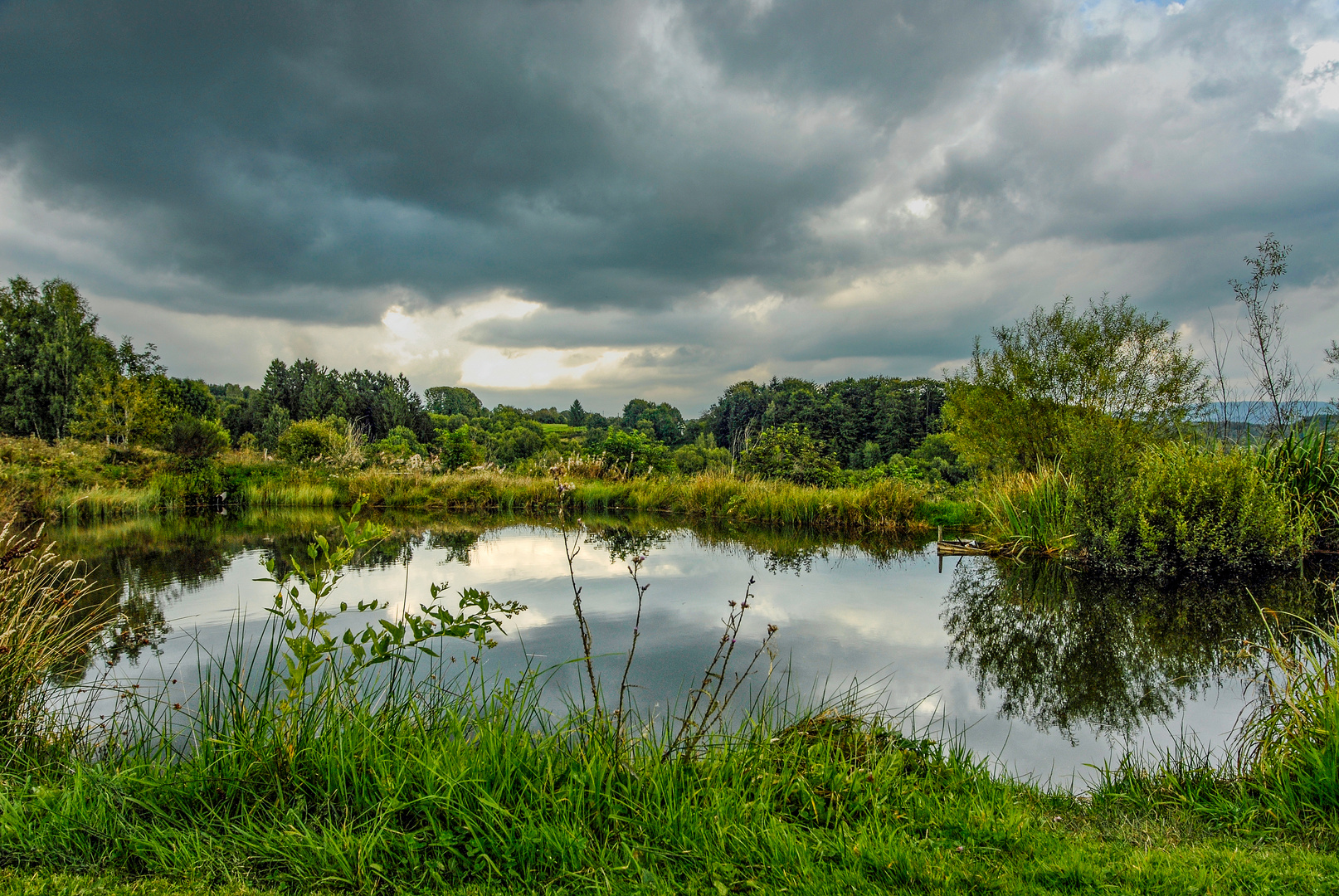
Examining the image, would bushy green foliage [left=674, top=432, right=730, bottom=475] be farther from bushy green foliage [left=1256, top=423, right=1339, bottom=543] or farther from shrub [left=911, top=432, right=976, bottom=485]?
bushy green foliage [left=1256, top=423, right=1339, bottom=543]

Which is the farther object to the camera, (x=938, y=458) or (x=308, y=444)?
(x=938, y=458)

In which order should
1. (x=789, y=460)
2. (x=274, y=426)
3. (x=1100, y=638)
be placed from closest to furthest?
1. (x=1100, y=638)
2. (x=789, y=460)
3. (x=274, y=426)

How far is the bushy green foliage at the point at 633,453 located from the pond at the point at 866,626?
10.8m

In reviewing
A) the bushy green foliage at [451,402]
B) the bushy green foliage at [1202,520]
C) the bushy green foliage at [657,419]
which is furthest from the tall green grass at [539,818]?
the bushy green foliage at [451,402]

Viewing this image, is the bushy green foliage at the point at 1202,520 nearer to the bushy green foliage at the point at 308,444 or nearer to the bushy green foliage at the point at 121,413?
the bushy green foliage at the point at 308,444

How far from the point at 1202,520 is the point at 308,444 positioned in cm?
2522

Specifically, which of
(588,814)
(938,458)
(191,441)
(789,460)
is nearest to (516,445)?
(191,441)

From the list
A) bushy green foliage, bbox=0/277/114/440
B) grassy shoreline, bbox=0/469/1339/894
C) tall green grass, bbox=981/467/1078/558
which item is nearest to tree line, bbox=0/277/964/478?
bushy green foliage, bbox=0/277/114/440

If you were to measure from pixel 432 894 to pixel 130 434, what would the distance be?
31650 mm

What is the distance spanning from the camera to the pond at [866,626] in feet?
12.1

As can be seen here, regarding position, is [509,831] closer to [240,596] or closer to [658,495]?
[240,596]

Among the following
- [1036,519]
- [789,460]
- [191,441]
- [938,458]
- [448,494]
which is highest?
[191,441]

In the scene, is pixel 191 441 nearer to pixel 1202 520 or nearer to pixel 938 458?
pixel 1202 520

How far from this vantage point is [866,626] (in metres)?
5.51
